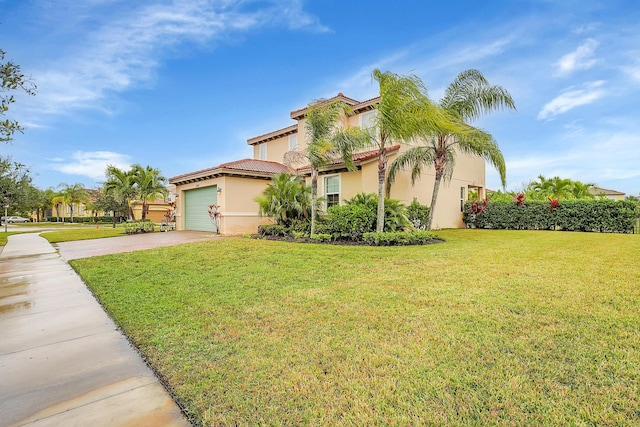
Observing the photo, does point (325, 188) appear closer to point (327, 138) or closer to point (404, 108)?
point (327, 138)

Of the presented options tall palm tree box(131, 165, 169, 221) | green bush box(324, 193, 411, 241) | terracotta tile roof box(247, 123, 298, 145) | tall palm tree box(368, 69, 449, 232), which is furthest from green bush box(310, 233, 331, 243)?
tall palm tree box(131, 165, 169, 221)

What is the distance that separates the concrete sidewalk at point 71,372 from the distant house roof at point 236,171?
40.1 ft

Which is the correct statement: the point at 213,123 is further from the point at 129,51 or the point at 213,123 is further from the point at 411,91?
the point at 411,91

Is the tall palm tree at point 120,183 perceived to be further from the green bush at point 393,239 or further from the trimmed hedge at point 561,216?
the trimmed hedge at point 561,216

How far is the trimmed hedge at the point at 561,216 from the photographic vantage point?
52.1 ft

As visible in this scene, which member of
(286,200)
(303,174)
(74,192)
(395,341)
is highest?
(74,192)

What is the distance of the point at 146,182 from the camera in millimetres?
26562

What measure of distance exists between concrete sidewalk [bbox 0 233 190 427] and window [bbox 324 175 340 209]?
39.3 feet

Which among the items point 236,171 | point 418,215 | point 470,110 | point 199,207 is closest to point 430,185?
point 418,215

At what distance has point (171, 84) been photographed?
18078 millimetres

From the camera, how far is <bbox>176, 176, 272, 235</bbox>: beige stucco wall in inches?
700

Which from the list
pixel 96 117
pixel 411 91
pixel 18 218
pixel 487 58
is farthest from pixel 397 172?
pixel 18 218

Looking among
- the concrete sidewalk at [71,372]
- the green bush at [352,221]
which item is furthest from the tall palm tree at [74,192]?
the concrete sidewalk at [71,372]

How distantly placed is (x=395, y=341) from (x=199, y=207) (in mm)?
19070
